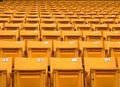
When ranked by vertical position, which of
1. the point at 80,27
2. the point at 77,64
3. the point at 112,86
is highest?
the point at 80,27

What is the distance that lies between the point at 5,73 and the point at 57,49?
0.77 m

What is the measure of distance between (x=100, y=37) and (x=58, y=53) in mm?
750

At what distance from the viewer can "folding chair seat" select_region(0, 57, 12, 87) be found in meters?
1.69

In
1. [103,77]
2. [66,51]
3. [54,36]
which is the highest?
[54,36]

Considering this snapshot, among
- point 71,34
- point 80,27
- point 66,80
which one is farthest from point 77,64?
point 80,27

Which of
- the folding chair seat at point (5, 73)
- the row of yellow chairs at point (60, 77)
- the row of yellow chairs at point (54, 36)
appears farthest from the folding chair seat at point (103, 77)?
the row of yellow chairs at point (54, 36)

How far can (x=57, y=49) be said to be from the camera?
2371mm

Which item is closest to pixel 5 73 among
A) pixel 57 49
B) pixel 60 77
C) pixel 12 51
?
pixel 60 77

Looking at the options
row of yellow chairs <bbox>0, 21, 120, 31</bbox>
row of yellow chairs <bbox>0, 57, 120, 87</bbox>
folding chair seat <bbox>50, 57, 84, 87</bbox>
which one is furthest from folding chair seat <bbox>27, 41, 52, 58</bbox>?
row of yellow chairs <bbox>0, 21, 120, 31</bbox>

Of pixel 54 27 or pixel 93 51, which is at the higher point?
pixel 54 27

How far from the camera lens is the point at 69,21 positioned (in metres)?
3.85

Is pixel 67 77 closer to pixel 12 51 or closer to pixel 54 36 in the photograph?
pixel 12 51

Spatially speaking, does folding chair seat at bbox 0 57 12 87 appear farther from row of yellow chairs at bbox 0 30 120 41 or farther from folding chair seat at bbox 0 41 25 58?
row of yellow chairs at bbox 0 30 120 41

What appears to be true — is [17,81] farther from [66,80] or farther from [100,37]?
[100,37]
